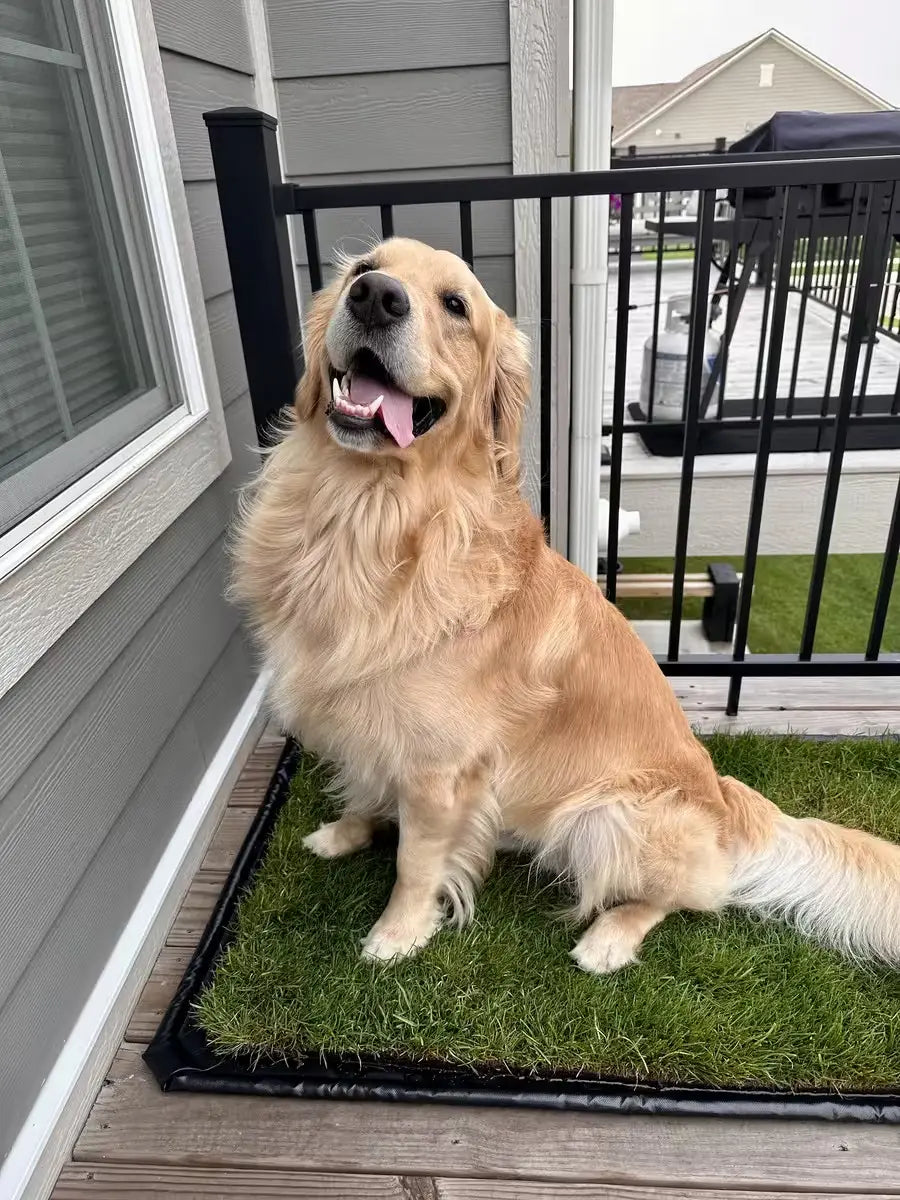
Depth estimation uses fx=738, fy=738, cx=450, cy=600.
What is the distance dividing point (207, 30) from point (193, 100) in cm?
23

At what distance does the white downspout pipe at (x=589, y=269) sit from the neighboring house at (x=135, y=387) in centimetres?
8

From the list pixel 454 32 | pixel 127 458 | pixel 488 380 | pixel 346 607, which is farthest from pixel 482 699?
pixel 454 32

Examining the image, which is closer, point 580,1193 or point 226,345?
point 580,1193

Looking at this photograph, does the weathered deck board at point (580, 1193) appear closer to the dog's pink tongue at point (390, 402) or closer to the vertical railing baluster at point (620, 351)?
the dog's pink tongue at point (390, 402)

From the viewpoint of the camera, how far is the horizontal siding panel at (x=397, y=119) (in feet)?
7.58

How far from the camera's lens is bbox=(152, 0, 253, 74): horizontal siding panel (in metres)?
1.78

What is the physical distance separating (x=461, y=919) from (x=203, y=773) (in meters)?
0.84

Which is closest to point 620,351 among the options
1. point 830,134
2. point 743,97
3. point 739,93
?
point 830,134

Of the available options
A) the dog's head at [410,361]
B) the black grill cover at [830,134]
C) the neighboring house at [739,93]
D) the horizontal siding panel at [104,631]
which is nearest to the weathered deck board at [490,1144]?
the horizontal siding panel at [104,631]

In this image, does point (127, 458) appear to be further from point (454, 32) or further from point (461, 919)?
point (454, 32)

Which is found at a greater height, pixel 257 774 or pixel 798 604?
pixel 257 774

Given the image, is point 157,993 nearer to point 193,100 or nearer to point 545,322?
point 545,322

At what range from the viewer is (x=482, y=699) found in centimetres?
155

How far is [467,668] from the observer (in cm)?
153
